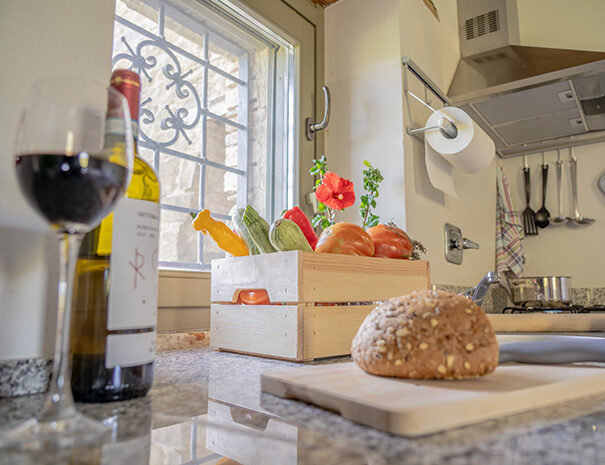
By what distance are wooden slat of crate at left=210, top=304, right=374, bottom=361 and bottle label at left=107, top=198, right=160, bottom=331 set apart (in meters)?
0.29

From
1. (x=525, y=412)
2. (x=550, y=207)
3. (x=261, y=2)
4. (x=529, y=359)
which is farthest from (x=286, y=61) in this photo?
(x=550, y=207)

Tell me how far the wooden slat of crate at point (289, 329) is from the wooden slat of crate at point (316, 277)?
18 mm

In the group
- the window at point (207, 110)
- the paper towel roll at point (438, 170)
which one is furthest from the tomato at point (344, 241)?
the paper towel roll at point (438, 170)

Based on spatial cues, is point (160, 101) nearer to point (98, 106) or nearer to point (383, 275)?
point (383, 275)

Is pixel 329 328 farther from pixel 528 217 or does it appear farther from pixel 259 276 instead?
pixel 528 217

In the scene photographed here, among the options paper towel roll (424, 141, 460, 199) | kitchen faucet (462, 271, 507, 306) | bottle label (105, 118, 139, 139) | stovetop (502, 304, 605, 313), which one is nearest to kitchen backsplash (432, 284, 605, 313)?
stovetop (502, 304, 605, 313)

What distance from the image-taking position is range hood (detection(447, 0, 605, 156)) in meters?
1.67

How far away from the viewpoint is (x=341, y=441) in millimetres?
336

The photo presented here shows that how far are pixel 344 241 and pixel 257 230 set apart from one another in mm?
152

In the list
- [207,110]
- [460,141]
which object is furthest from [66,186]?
[460,141]

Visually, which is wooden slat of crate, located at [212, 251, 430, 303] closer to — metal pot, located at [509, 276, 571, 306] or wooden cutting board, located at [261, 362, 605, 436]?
wooden cutting board, located at [261, 362, 605, 436]

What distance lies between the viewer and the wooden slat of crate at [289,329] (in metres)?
0.73

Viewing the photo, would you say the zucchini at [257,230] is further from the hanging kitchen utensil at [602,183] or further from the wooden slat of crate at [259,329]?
the hanging kitchen utensil at [602,183]

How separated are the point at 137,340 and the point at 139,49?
90 cm
